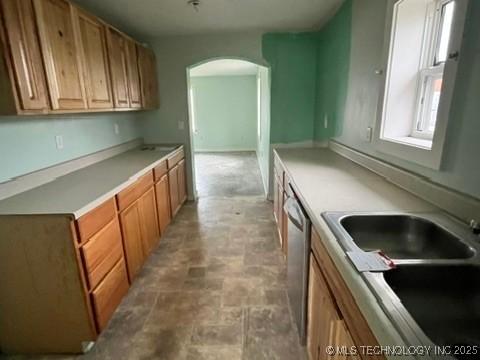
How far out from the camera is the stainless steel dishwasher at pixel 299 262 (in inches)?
57.1

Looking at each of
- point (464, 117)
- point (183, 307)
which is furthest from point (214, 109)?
point (464, 117)

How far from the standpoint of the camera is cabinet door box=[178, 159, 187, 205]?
3795 mm

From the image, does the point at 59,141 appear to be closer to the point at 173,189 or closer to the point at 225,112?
the point at 173,189

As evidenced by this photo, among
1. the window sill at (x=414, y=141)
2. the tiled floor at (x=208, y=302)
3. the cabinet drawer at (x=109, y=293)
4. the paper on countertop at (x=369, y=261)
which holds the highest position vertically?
the window sill at (x=414, y=141)

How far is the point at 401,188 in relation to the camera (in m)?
1.62

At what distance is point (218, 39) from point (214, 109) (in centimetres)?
506

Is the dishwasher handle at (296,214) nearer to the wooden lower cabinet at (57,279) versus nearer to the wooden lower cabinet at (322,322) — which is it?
the wooden lower cabinet at (322,322)

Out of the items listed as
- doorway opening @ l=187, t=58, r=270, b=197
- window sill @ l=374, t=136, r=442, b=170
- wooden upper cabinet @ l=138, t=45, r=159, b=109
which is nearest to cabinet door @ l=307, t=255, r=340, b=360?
window sill @ l=374, t=136, r=442, b=170

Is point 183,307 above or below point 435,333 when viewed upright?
below

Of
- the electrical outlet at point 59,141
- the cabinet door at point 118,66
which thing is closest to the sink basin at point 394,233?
the electrical outlet at point 59,141

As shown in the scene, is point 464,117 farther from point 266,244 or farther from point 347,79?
point 266,244

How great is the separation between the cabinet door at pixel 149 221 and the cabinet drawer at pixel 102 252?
45cm

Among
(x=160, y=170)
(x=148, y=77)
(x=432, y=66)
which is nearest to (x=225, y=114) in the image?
(x=148, y=77)

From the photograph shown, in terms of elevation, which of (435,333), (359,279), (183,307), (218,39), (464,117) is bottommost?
(183,307)
